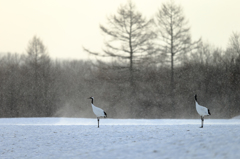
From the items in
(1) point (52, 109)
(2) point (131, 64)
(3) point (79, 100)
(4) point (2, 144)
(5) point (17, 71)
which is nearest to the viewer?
(4) point (2, 144)

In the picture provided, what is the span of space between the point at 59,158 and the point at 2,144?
4.00 meters

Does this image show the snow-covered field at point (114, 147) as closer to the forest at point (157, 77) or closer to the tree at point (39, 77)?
the forest at point (157, 77)

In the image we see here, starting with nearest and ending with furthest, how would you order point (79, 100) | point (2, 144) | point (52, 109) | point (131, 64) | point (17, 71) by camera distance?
Answer: point (2, 144) < point (131, 64) < point (52, 109) < point (79, 100) < point (17, 71)

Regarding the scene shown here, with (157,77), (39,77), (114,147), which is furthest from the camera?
(39,77)

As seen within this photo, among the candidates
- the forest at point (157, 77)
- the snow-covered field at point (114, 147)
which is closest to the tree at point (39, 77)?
the forest at point (157, 77)

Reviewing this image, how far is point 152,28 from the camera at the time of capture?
34.7m

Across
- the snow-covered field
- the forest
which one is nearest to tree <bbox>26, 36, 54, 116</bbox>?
the forest

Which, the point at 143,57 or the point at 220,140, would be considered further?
the point at 143,57

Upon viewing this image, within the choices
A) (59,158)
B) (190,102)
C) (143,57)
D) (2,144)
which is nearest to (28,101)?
(143,57)

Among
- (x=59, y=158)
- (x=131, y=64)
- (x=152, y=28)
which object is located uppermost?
(x=152, y=28)

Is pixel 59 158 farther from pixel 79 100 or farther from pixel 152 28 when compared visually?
pixel 79 100

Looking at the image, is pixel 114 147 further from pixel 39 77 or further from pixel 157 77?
pixel 39 77

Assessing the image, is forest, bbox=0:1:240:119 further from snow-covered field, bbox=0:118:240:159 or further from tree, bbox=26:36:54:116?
snow-covered field, bbox=0:118:240:159

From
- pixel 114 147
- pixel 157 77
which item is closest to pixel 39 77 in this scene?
pixel 157 77
